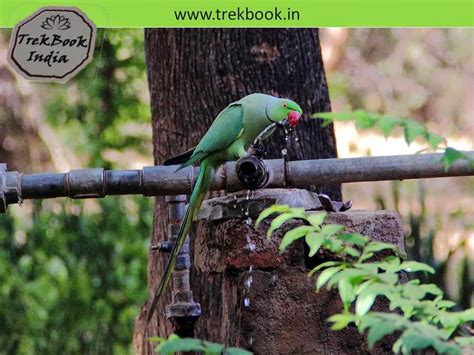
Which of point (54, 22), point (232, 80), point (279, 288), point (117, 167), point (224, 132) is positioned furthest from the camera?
point (117, 167)

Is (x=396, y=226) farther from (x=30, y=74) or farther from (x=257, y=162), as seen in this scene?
(x=30, y=74)

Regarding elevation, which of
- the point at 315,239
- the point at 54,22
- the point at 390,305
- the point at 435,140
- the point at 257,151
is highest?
the point at 54,22

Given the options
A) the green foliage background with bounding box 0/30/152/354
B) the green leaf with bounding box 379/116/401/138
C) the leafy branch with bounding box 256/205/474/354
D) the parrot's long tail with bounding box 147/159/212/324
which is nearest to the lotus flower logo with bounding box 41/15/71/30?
the parrot's long tail with bounding box 147/159/212/324

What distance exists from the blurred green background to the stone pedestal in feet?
5.48

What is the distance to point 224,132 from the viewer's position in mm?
2383

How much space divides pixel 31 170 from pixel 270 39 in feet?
12.9

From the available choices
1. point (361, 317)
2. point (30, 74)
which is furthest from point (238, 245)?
point (30, 74)

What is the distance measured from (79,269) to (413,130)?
3.94 meters

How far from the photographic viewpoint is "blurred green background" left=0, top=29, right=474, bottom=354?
486 centimetres

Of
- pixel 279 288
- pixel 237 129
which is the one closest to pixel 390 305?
pixel 279 288

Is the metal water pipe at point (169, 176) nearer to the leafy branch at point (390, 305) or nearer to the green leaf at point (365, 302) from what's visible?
the leafy branch at point (390, 305)

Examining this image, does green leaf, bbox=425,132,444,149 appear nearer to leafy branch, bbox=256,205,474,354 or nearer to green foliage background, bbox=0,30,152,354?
leafy branch, bbox=256,205,474,354

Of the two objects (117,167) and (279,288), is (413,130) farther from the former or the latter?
(117,167)

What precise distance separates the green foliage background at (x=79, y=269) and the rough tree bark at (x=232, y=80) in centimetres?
161
